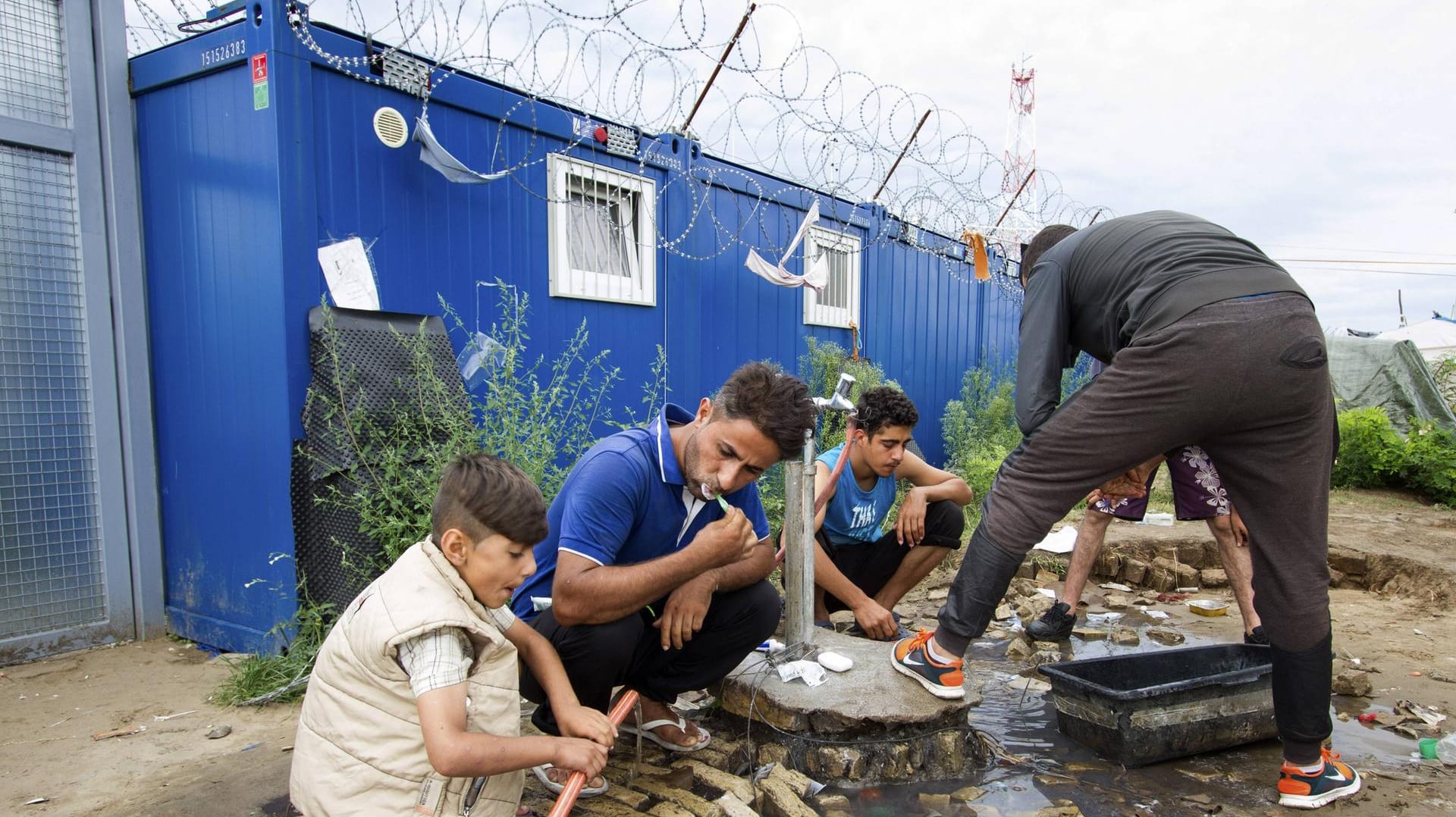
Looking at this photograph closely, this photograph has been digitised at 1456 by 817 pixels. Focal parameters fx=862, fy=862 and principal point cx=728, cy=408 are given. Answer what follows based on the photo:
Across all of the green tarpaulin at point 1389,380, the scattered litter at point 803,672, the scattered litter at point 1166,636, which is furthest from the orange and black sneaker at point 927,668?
the green tarpaulin at point 1389,380

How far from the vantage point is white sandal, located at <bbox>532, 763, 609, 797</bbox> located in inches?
95.7

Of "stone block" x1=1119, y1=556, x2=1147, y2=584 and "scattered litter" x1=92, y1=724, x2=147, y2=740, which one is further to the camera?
"stone block" x1=1119, y1=556, x2=1147, y2=584

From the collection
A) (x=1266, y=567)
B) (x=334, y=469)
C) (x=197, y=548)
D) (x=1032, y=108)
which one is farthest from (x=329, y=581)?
(x=1032, y=108)

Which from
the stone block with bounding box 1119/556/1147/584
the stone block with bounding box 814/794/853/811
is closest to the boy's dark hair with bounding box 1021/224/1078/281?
the stone block with bounding box 814/794/853/811

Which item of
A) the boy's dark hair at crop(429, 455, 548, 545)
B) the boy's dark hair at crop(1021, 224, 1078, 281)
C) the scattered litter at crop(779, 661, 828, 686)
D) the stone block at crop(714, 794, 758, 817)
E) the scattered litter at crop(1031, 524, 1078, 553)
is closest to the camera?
the boy's dark hair at crop(429, 455, 548, 545)

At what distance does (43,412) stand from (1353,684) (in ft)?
18.4

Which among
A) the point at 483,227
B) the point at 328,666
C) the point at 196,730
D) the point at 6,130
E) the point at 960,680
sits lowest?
the point at 196,730

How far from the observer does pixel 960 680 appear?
274 cm

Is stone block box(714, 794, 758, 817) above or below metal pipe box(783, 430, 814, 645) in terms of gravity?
below

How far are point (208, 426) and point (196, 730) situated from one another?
4.56 feet

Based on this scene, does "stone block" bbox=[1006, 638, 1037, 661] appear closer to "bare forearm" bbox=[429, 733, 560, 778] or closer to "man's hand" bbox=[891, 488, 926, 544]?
"man's hand" bbox=[891, 488, 926, 544]

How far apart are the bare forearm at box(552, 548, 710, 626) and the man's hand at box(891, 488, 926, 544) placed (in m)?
1.59

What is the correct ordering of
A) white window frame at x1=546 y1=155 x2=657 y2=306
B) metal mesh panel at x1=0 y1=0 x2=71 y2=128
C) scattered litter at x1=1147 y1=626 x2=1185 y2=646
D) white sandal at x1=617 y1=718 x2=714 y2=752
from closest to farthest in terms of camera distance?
white sandal at x1=617 y1=718 x2=714 y2=752
metal mesh panel at x1=0 y1=0 x2=71 y2=128
scattered litter at x1=1147 y1=626 x2=1185 y2=646
white window frame at x1=546 y1=155 x2=657 y2=306

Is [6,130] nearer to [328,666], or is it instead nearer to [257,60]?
[257,60]
